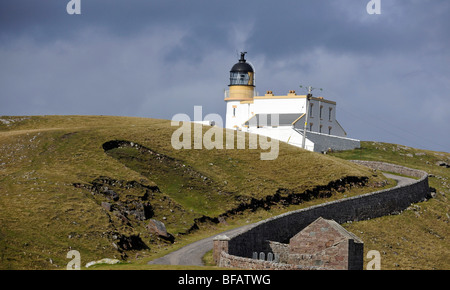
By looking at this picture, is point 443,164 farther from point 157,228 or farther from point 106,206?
point 106,206

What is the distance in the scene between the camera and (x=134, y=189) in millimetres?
60500

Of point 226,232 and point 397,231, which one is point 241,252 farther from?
point 397,231

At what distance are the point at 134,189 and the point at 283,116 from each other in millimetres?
47247

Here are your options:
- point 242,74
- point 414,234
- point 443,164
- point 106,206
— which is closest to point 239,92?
point 242,74

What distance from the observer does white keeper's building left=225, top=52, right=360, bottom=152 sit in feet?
324

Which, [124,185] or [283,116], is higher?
[283,116]

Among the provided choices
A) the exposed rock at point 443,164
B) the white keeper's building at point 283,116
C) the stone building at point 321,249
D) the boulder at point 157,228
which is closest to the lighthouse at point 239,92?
the white keeper's building at point 283,116

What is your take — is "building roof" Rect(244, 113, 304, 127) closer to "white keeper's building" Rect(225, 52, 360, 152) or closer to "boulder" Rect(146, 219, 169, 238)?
"white keeper's building" Rect(225, 52, 360, 152)

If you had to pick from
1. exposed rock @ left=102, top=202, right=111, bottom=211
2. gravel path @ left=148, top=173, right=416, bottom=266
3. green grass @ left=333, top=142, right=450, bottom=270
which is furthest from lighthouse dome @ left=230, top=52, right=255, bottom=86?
exposed rock @ left=102, top=202, right=111, bottom=211

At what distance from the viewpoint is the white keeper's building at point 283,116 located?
98.7 metres

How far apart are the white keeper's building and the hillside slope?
551 inches

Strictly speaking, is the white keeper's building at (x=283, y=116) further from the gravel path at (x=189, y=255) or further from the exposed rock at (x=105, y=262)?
the exposed rock at (x=105, y=262)
